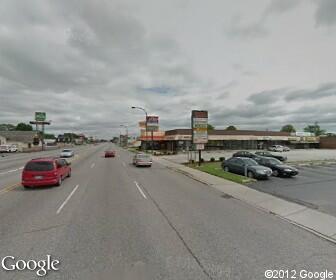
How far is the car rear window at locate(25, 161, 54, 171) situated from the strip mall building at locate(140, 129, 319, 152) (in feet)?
139

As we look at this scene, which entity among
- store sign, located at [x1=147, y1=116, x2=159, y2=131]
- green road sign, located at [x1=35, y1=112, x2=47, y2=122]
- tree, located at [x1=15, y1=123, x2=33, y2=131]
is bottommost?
store sign, located at [x1=147, y1=116, x2=159, y2=131]

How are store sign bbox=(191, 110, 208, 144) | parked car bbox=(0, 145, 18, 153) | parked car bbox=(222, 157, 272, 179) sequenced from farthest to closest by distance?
parked car bbox=(0, 145, 18, 153)
store sign bbox=(191, 110, 208, 144)
parked car bbox=(222, 157, 272, 179)

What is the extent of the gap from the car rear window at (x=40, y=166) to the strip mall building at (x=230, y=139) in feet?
139

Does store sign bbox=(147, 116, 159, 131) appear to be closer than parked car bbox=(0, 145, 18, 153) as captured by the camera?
Yes

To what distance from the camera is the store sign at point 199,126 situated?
82.9 feet

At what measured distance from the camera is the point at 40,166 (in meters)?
12.0

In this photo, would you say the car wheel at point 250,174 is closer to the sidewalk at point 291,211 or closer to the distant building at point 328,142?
the sidewalk at point 291,211

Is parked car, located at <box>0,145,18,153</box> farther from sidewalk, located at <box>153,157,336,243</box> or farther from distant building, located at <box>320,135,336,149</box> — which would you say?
distant building, located at <box>320,135,336,149</box>

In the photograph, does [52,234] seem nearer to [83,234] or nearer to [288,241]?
[83,234]

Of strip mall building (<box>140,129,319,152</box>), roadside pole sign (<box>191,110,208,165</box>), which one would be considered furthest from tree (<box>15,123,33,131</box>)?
roadside pole sign (<box>191,110,208,165</box>)

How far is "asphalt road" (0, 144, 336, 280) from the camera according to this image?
4242mm

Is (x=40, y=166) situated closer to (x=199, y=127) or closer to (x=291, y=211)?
(x=291, y=211)

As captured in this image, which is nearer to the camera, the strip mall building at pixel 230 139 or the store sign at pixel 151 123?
the store sign at pixel 151 123

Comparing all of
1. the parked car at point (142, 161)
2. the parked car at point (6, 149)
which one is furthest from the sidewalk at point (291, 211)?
the parked car at point (6, 149)
